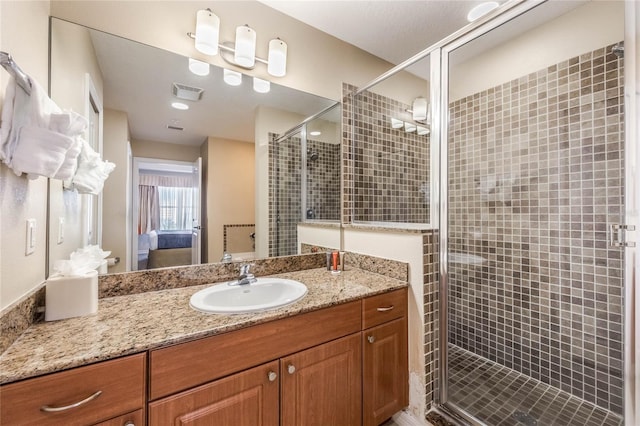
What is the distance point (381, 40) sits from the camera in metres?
1.93

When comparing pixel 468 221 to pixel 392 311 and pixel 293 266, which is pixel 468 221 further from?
pixel 293 266

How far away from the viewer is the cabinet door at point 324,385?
3.44 feet

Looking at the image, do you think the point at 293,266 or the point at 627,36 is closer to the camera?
the point at 627,36

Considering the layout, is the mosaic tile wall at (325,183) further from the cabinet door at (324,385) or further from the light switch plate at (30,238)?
the light switch plate at (30,238)

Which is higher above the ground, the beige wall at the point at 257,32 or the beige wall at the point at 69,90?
the beige wall at the point at 257,32

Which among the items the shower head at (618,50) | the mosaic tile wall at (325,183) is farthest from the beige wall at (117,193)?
the shower head at (618,50)

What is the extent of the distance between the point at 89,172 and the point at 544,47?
108 inches

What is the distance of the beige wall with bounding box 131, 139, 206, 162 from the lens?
1.30 metres

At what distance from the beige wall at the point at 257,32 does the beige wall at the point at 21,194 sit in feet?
0.74

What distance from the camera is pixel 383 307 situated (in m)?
1.36

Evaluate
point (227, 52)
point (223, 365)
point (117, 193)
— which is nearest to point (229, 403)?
point (223, 365)

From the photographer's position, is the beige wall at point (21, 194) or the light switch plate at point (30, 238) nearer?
the beige wall at point (21, 194)

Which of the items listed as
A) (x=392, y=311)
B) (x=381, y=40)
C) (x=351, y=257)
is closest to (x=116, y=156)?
(x=351, y=257)

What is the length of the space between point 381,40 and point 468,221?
58.4 inches
